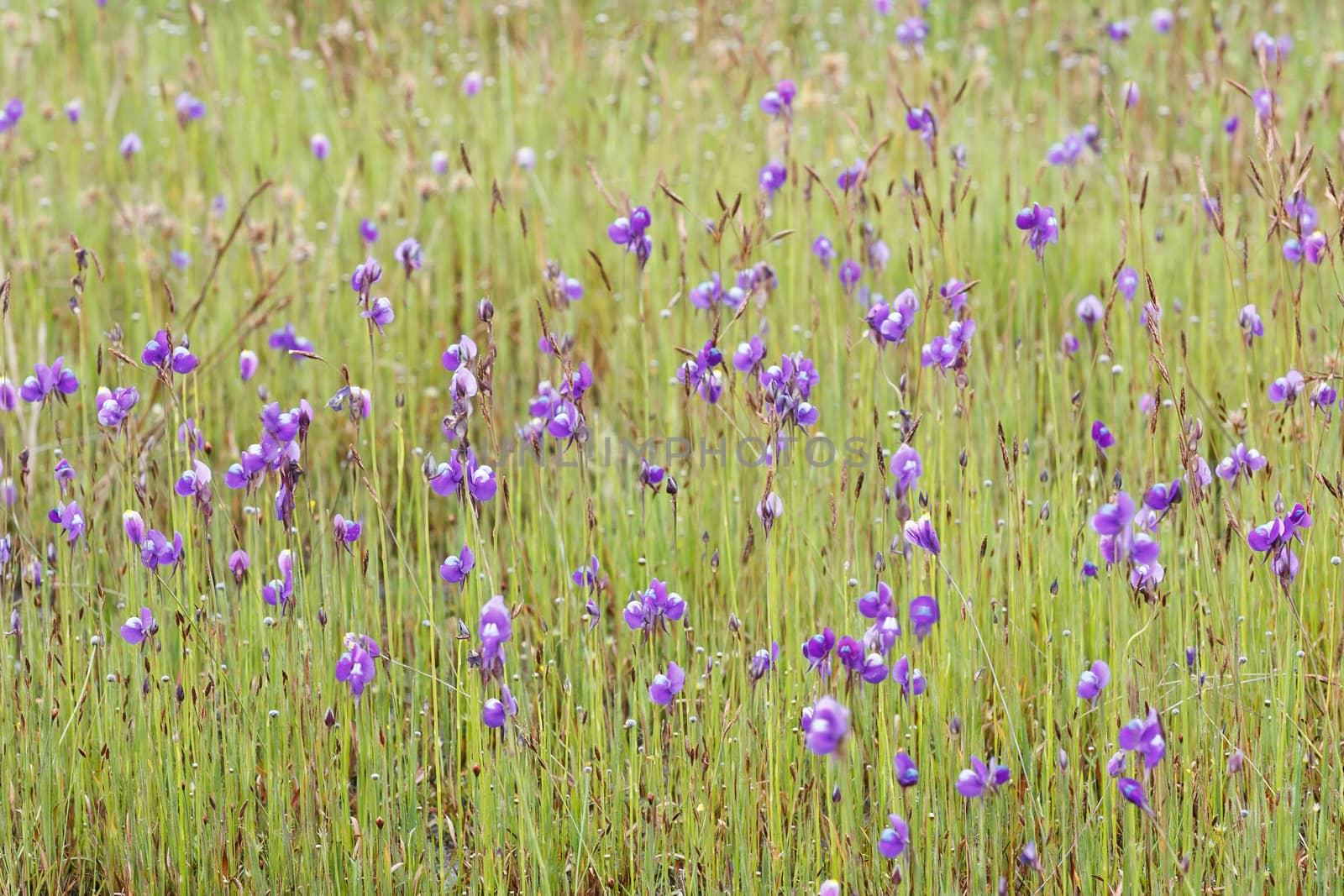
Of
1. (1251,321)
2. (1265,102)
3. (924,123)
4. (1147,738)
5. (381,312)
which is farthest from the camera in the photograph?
(1265,102)

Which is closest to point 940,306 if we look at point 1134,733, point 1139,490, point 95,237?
point 1139,490

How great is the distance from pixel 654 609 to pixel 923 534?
408 mm

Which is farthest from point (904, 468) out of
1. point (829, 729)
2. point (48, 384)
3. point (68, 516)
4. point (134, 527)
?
point (48, 384)

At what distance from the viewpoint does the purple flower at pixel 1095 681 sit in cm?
170

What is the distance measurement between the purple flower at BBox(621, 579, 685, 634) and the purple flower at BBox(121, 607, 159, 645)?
2.37 ft

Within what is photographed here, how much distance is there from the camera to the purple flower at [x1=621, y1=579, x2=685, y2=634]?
1.93m

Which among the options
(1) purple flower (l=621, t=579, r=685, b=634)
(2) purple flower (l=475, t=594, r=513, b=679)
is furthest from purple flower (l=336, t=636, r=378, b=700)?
(1) purple flower (l=621, t=579, r=685, b=634)

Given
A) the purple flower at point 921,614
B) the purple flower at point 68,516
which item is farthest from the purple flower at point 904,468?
the purple flower at point 68,516

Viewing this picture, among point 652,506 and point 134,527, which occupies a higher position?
point 134,527

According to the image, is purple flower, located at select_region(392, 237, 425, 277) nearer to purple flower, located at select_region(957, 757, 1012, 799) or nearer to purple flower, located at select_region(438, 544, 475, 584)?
purple flower, located at select_region(438, 544, 475, 584)

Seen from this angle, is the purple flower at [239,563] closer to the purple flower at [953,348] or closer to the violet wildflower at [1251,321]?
the purple flower at [953,348]

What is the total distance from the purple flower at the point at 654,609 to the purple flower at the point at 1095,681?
59 centimetres

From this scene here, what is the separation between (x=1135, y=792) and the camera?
5.24 feet

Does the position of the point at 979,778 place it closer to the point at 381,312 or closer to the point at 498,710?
the point at 498,710
